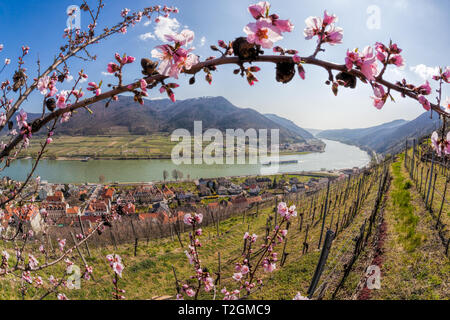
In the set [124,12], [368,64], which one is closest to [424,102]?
[368,64]

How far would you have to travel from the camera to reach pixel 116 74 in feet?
3.09

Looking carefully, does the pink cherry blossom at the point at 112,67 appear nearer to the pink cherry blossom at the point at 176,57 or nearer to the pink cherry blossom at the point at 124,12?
the pink cherry blossom at the point at 176,57

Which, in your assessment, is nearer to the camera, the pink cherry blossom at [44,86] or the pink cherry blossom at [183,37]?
the pink cherry blossom at [183,37]

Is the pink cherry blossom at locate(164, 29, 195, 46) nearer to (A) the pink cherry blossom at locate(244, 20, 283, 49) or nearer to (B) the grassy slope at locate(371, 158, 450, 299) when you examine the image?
(A) the pink cherry blossom at locate(244, 20, 283, 49)

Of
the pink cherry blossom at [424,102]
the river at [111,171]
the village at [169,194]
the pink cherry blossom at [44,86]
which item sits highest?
the pink cherry blossom at [44,86]

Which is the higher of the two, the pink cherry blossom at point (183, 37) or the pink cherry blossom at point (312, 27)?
the pink cherry blossom at point (312, 27)

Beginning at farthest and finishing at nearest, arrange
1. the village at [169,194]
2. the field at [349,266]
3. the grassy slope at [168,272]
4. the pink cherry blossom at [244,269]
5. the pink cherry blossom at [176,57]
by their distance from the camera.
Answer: the village at [169,194]
the grassy slope at [168,272]
the field at [349,266]
the pink cherry blossom at [244,269]
the pink cherry blossom at [176,57]

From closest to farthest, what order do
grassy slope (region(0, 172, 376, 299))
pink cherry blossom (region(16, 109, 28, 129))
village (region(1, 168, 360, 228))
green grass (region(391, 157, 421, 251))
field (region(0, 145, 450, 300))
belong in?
pink cherry blossom (region(16, 109, 28, 129)) → field (region(0, 145, 450, 300)) → green grass (region(391, 157, 421, 251)) → grassy slope (region(0, 172, 376, 299)) → village (region(1, 168, 360, 228))

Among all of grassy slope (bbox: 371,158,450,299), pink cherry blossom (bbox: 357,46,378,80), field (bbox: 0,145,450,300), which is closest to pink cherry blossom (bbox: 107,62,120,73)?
pink cherry blossom (bbox: 357,46,378,80)

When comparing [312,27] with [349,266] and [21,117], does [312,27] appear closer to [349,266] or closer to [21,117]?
[21,117]

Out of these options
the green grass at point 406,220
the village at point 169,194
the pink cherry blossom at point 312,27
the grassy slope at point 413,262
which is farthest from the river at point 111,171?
the pink cherry blossom at point 312,27
